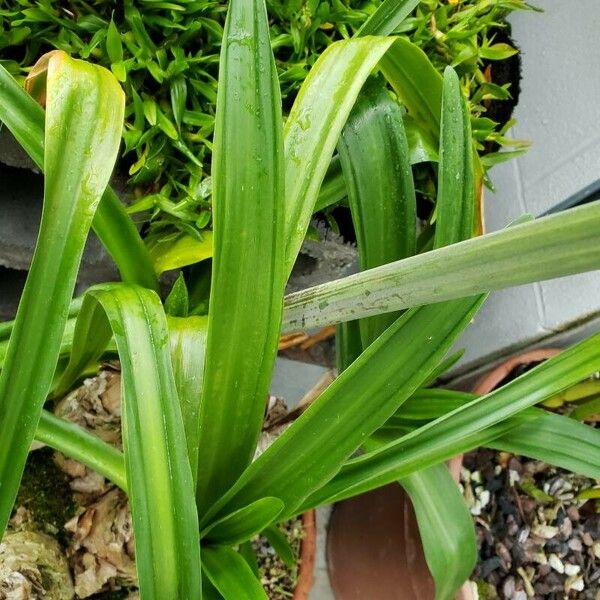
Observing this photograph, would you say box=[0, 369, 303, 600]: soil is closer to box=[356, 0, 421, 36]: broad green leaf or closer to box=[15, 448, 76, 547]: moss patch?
box=[15, 448, 76, 547]: moss patch

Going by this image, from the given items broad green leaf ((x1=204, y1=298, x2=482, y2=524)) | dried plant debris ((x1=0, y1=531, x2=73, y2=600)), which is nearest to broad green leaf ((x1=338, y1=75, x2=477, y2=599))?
broad green leaf ((x1=204, y1=298, x2=482, y2=524))

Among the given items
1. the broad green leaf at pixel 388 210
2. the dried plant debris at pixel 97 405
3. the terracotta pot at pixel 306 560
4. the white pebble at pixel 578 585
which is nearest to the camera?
the broad green leaf at pixel 388 210

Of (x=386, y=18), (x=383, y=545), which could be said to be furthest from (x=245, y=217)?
(x=383, y=545)

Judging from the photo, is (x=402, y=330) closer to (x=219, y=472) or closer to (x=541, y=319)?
(x=219, y=472)

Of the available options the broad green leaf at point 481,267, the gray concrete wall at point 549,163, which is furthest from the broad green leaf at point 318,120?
the gray concrete wall at point 549,163

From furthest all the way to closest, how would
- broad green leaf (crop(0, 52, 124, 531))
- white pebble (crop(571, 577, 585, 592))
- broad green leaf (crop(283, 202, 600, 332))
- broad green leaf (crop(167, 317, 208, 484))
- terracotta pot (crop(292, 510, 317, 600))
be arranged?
white pebble (crop(571, 577, 585, 592))
terracotta pot (crop(292, 510, 317, 600))
broad green leaf (crop(167, 317, 208, 484))
broad green leaf (crop(0, 52, 124, 531))
broad green leaf (crop(283, 202, 600, 332))

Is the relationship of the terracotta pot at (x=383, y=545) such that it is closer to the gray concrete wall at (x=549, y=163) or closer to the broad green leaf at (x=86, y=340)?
the gray concrete wall at (x=549, y=163)
